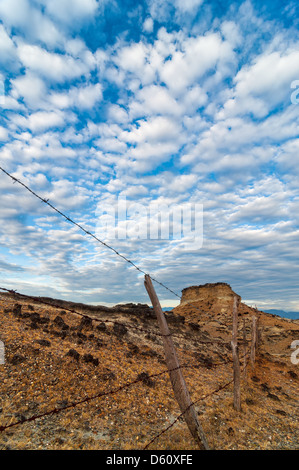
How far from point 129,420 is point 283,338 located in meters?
30.0

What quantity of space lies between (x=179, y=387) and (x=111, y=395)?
5569 mm

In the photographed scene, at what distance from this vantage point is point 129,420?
318 inches

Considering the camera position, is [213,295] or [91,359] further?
[213,295]

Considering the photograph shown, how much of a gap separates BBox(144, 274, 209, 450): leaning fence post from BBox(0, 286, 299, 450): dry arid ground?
3.60 feet

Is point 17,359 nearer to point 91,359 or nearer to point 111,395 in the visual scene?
point 91,359

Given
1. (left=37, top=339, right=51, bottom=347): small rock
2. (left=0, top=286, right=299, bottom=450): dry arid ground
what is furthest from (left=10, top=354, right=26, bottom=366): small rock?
(left=37, top=339, right=51, bottom=347): small rock

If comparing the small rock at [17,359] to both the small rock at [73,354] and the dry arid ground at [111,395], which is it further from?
the small rock at [73,354]

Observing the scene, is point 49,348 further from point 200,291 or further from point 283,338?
point 200,291

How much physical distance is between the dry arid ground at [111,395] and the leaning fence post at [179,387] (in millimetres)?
1097

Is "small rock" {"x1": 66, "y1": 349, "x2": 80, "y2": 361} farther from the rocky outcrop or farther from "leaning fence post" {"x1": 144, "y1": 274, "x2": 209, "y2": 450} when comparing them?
the rocky outcrop

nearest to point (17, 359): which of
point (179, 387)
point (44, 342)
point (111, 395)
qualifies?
point (44, 342)

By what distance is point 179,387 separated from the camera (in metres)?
5.72
